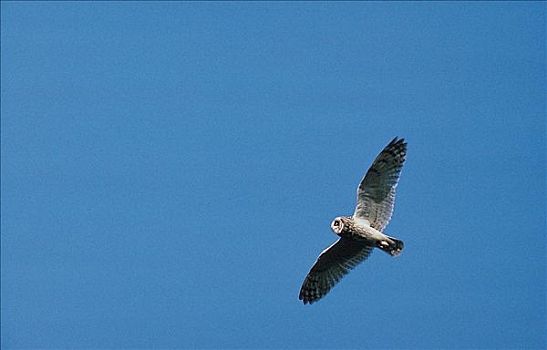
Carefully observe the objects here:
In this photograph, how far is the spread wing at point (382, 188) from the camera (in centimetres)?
1432

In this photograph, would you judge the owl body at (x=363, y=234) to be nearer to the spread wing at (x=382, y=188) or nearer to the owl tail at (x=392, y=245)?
the owl tail at (x=392, y=245)

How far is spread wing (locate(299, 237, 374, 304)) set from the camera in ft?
49.5

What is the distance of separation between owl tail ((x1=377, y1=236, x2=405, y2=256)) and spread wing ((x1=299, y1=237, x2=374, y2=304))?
2.07 feet

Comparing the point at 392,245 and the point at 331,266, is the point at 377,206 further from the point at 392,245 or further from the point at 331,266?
the point at 331,266

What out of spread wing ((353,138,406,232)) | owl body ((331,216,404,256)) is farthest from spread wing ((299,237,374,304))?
spread wing ((353,138,406,232))

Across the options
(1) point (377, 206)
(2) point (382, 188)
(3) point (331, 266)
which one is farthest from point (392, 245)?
(3) point (331, 266)

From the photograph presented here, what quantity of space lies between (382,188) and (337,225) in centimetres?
87

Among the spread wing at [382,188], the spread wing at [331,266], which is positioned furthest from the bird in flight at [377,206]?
the spread wing at [331,266]

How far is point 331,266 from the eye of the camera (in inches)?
609

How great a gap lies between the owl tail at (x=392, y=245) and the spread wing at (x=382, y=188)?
325mm

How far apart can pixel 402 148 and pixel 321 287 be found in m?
2.77

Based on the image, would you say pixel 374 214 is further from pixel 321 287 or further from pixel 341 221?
pixel 321 287

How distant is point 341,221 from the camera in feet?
46.8

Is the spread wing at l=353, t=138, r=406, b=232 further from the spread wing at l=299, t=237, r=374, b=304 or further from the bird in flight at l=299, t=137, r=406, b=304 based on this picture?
the spread wing at l=299, t=237, r=374, b=304
